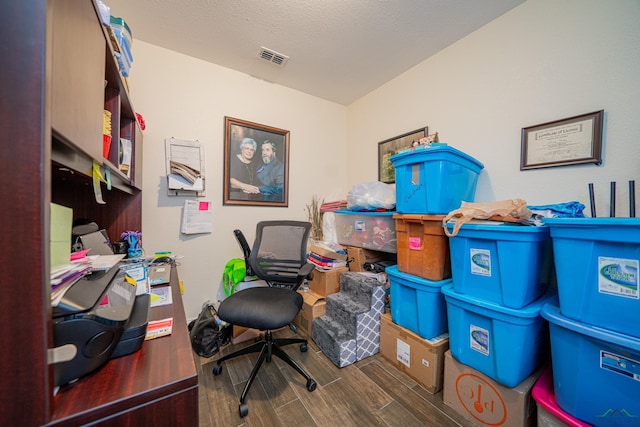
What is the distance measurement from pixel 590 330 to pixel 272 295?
5.12ft

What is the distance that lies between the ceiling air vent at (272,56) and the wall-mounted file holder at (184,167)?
3.27 ft

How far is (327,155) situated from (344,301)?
1.81 m

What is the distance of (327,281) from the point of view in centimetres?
208

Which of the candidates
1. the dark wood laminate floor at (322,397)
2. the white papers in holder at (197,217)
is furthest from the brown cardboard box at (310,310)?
the white papers in holder at (197,217)

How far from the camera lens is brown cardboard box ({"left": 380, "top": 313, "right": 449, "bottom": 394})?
141 cm

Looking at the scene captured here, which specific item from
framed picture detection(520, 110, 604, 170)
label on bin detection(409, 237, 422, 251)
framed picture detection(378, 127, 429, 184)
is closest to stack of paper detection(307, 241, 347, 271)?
label on bin detection(409, 237, 422, 251)

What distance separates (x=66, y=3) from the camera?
558 millimetres

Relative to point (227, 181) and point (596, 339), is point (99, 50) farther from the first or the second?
point (596, 339)

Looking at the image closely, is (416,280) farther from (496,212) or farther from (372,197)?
(372,197)

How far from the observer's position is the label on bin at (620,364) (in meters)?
0.81

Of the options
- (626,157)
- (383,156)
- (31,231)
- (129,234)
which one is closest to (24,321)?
(31,231)

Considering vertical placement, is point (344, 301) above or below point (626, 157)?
below

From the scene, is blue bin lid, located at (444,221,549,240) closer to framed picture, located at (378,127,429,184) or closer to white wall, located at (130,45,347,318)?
framed picture, located at (378,127,429,184)

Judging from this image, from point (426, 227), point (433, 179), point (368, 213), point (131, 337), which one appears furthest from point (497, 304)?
point (131, 337)
